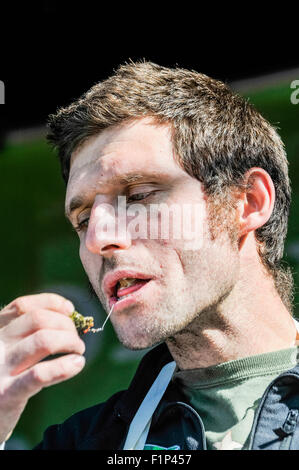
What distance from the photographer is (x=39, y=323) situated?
96 centimetres

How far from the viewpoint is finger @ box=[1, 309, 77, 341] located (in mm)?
962

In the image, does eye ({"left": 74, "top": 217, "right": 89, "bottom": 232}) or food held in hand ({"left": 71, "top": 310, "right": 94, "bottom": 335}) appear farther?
eye ({"left": 74, "top": 217, "right": 89, "bottom": 232})

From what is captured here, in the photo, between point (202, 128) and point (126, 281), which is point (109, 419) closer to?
point (126, 281)

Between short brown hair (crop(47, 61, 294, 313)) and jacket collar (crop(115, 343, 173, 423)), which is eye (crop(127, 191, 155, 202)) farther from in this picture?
jacket collar (crop(115, 343, 173, 423))

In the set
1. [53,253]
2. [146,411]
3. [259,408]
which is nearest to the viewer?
[259,408]

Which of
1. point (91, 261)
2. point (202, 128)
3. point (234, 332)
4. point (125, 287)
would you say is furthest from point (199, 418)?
point (202, 128)

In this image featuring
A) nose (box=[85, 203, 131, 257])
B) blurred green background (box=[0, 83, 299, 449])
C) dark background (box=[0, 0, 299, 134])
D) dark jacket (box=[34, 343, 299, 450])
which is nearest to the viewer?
dark jacket (box=[34, 343, 299, 450])

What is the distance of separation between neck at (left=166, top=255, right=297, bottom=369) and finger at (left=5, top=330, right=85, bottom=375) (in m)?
0.42

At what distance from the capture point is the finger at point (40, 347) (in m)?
0.94

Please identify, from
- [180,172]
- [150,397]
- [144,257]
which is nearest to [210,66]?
[180,172]

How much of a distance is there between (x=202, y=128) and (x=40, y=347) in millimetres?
725

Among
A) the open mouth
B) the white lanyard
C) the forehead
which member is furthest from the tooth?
the white lanyard
